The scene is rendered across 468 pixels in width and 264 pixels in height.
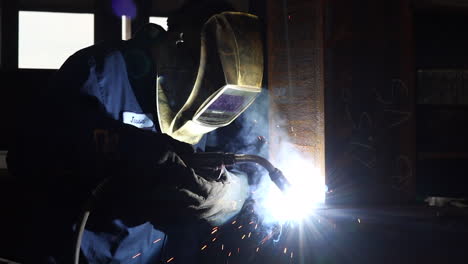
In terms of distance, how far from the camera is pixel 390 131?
171 centimetres

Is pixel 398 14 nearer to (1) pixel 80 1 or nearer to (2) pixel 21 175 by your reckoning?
(2) pixel 21 175

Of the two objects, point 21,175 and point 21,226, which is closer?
point 21,175

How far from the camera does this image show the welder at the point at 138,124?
4.59 feet

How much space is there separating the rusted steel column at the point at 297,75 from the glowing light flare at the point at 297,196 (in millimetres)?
52

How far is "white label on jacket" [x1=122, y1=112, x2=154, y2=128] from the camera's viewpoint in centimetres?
163

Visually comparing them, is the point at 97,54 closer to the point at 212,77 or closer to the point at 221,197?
the point at 212,77

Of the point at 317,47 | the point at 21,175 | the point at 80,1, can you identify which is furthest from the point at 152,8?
the point at 21,175

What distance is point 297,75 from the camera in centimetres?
181

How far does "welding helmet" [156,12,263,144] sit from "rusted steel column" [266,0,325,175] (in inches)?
9.7

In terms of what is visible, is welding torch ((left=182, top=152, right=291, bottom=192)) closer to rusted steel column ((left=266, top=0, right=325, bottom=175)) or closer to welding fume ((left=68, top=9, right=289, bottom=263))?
welding fume ((left=68, top=9, right=289, bottom=263))

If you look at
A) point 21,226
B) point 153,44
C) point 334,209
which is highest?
point 153,44

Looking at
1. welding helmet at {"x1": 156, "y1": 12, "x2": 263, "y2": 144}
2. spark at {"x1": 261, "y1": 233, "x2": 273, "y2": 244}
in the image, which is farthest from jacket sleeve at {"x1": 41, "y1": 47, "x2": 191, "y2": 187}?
spark at {"x1": 261, "y1": 233, "x2": 273, "y2": 244}

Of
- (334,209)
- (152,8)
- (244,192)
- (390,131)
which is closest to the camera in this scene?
(334,209)

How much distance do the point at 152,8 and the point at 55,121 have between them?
1.47 m
